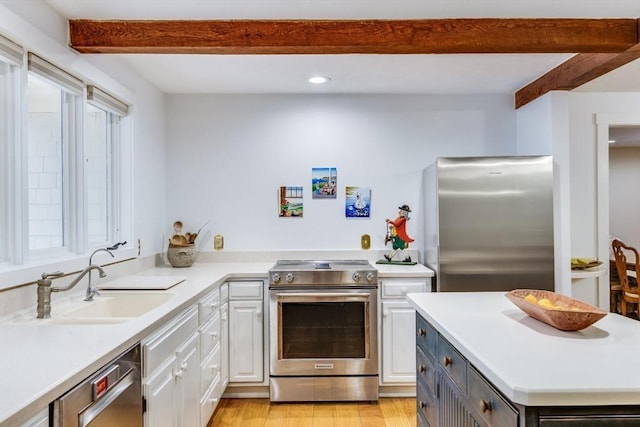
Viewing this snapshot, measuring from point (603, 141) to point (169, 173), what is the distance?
386cm

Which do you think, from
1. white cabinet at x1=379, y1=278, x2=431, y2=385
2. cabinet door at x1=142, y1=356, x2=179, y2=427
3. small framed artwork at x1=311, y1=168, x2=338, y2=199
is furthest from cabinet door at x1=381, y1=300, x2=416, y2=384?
cabinet door at x1=142, y1=356, x2=179, y2=427

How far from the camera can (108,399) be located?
51.8 inches

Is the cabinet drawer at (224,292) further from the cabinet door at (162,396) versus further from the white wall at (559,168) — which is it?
the white wall at (559,168)

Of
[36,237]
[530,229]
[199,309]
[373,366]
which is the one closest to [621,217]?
[530,229]

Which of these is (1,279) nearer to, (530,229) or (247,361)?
(247,361)

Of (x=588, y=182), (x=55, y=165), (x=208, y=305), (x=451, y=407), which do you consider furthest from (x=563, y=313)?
(x=588, y=182)

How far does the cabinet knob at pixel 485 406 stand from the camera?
3.91 ft

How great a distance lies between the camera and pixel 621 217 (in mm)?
6852

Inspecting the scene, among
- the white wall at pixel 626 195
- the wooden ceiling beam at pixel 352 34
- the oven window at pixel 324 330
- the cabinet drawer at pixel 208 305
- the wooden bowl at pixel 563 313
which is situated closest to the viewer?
the wooden bowl at pixel 563 313

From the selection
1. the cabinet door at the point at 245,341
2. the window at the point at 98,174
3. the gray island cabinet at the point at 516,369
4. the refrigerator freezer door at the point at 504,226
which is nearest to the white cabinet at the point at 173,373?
the cabinet door at the point at 245,341

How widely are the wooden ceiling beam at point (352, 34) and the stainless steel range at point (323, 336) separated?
1.52m

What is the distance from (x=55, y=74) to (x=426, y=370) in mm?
2326

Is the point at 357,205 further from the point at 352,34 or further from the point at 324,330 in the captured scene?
the point at 352,34

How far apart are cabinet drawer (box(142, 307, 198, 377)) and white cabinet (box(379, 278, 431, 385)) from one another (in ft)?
4.54
